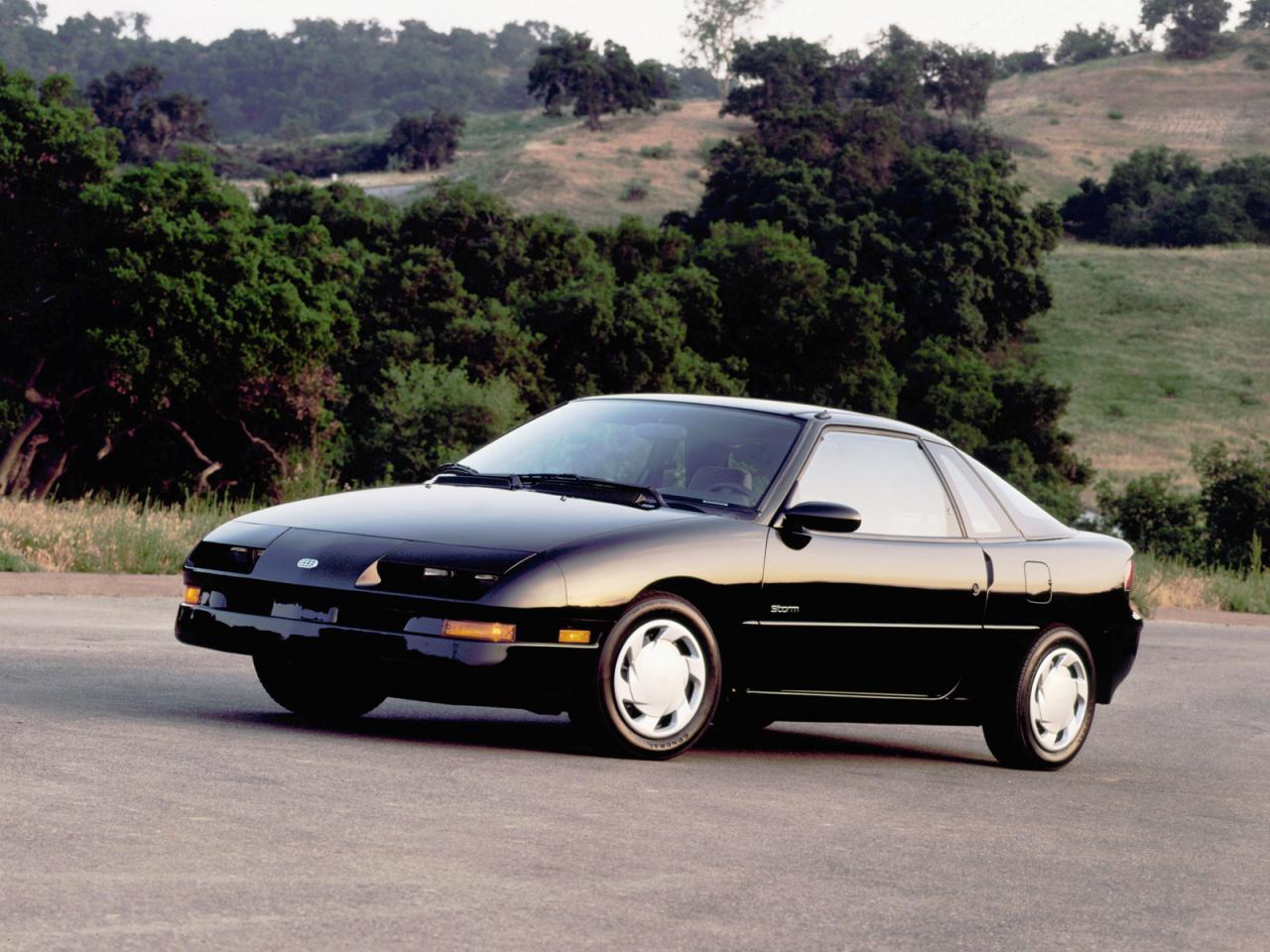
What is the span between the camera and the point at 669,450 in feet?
29.7

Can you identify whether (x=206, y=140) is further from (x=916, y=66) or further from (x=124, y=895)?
(x=124, y=895)

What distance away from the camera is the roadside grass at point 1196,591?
23453 mm

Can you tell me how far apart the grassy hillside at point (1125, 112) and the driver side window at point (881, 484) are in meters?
109

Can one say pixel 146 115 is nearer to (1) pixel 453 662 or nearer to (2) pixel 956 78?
(2) pixel 956 78

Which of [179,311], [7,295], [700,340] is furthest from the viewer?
[700,340]

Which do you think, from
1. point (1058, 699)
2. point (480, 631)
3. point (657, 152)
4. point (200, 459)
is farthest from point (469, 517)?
point (657, 152)

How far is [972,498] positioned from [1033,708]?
40.4 inches

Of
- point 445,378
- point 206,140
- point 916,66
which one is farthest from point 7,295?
point 916,66

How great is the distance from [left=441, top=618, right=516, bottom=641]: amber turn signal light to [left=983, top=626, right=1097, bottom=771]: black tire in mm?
2778

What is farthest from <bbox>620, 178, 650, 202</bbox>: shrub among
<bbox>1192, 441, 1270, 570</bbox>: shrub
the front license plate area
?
the front license plate area

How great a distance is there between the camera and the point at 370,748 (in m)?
8.18

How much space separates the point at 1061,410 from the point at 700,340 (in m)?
11.7

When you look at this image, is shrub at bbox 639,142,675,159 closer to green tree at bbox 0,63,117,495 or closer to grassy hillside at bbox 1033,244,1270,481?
grassy hillside at bbox 1033,244,1270,481

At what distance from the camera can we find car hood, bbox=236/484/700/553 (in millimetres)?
8094
